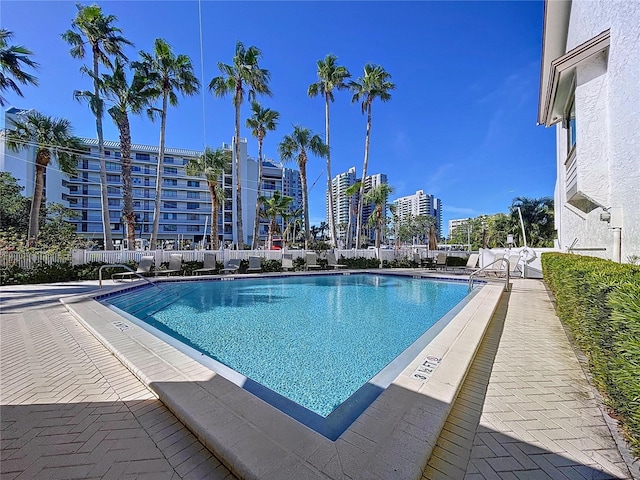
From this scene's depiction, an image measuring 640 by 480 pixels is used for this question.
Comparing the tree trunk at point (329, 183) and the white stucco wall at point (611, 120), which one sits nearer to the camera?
the white stucco wall at point (611, 120)

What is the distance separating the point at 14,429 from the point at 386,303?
7588mm

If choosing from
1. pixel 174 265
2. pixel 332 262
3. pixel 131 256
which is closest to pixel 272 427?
pixel 174 265

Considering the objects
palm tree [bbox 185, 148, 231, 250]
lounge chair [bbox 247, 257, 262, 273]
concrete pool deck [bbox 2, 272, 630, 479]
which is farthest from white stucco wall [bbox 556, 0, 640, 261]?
palm tree [bbox 185, 148, 231, 250]

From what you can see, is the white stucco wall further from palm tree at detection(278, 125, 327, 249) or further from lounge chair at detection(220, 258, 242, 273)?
palm tree at detection(278, 125, 327, 249)

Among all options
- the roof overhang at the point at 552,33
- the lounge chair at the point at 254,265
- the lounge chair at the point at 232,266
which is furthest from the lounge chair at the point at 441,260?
the lounge chair at the point at 232,266

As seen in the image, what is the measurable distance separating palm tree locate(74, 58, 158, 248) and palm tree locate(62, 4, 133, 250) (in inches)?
17.8

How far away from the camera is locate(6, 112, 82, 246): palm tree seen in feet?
42.9

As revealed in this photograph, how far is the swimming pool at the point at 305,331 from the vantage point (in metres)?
3.16

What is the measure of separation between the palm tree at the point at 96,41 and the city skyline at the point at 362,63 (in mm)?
414

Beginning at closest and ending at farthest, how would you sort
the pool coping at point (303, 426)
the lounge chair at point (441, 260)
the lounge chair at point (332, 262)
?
the pool coping at point (303, 426)
the lounge chair at point (332, 262)
the lounge chair at point (441, 260)

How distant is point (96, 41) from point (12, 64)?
4065 mm

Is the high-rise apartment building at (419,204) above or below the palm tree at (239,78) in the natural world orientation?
above

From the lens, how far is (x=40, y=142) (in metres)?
13.2

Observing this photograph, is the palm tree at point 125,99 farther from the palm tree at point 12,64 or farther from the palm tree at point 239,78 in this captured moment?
the palm tree at point 239,78
